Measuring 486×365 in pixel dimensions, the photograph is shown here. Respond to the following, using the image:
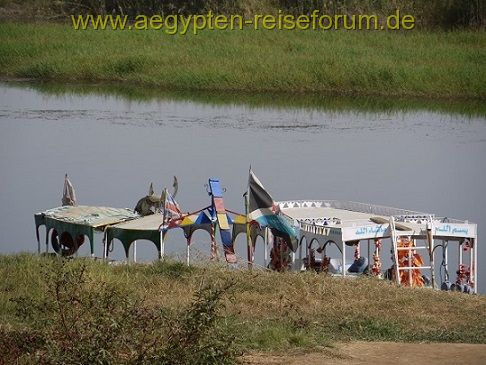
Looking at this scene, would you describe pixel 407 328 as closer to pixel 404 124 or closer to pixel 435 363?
pixel 435 363

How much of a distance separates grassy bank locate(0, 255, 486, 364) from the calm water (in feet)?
13.0

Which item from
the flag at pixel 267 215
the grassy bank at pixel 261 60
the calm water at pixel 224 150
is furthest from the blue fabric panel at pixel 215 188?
the grassy bank at pixel 261 60

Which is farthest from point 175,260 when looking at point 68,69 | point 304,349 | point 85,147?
point 68,69

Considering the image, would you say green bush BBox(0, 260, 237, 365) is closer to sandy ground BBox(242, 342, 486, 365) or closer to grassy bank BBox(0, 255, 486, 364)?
grassy bank BBox(0, 255, 486, 364)

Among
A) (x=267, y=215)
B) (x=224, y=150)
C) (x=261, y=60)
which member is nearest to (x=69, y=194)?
(x=267, y=215)

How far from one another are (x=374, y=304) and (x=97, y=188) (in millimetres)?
8873

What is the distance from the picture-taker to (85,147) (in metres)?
22.3

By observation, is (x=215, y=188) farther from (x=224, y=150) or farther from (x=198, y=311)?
(x=224, y=150)

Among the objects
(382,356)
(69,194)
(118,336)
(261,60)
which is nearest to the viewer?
(118,336)

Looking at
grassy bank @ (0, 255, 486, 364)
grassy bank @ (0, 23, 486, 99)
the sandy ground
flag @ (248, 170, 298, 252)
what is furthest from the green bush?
grassy bank @ (0, 23, 486, 99)

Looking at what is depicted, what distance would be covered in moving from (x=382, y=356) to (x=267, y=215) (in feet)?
15.6

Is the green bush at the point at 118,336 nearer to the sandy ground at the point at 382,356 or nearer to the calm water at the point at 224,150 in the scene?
the sandy ground at the point at 382,356

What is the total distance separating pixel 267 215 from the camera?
1290cm

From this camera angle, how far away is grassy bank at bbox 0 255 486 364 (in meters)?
7.50
